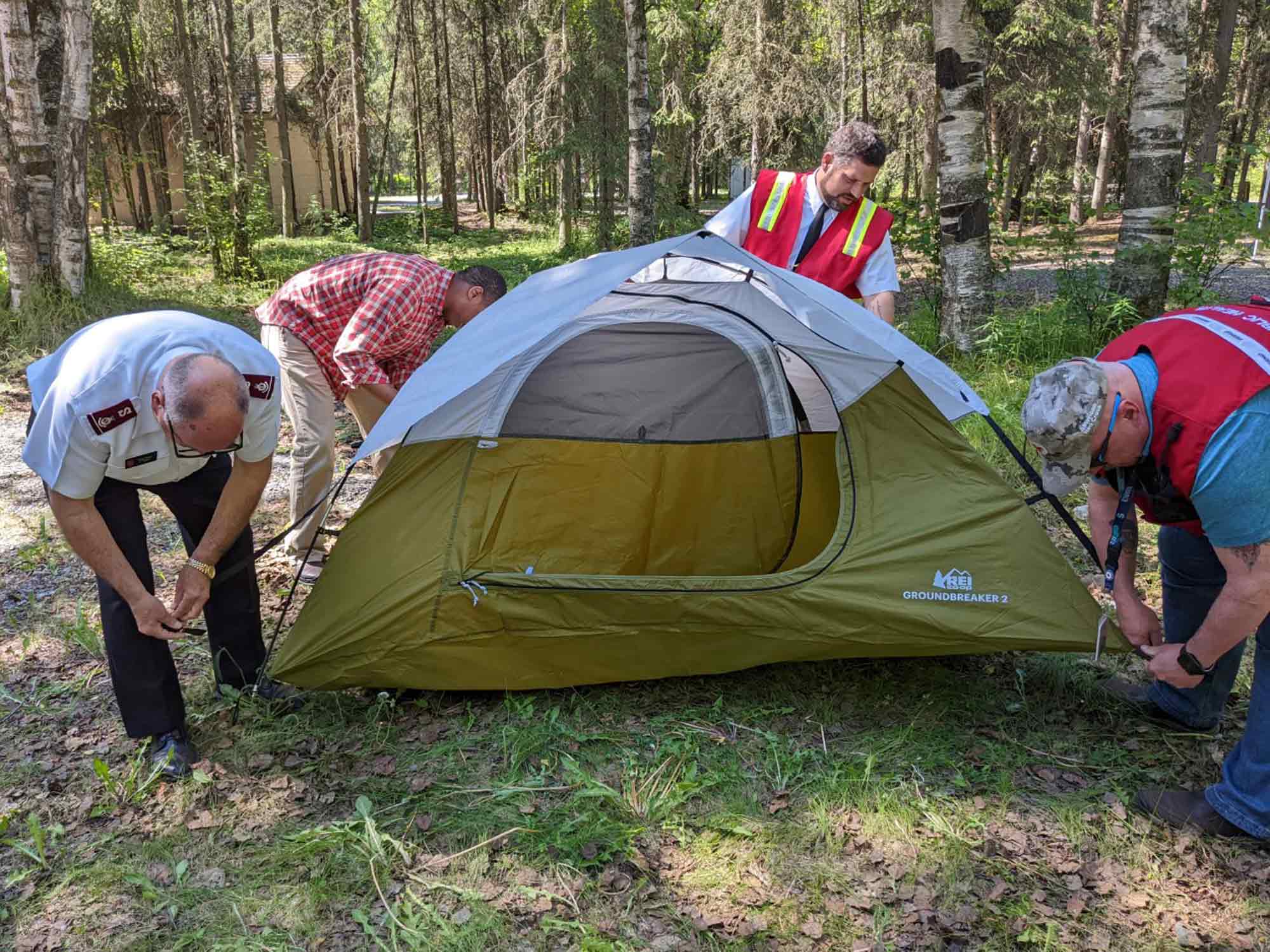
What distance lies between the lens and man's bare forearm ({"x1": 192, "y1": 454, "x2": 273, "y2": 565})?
8.71ft

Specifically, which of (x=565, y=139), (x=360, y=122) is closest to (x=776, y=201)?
(x=565, y=139)

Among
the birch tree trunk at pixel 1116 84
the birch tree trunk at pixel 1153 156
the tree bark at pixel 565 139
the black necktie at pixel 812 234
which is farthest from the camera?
the birch tree trunk at pixel 1116 84

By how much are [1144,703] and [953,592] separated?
0.80m

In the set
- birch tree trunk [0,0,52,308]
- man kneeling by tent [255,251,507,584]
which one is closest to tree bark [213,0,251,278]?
birch tree trunk [0,0,52,308]

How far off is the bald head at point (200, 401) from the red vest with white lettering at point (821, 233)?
2479mm

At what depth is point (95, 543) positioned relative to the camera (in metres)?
2.46

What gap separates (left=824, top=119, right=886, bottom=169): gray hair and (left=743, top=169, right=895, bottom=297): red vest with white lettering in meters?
0.21

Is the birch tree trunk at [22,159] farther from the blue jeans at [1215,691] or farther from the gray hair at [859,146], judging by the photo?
the blue jeans at [1215,691]

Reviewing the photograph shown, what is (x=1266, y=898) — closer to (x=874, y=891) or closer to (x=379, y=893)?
(x=874, y=891)

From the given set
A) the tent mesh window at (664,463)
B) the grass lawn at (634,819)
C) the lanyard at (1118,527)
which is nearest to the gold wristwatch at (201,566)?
the grass lawn at (634,819)

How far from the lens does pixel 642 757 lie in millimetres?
2877

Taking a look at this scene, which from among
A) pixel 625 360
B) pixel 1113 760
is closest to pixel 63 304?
pixel 625 360

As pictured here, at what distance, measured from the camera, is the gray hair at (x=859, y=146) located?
12.4ft

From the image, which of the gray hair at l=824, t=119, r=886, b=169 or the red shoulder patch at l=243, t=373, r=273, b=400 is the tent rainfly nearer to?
the red shoulder patch at l=243, t=373, r=273, b=400
